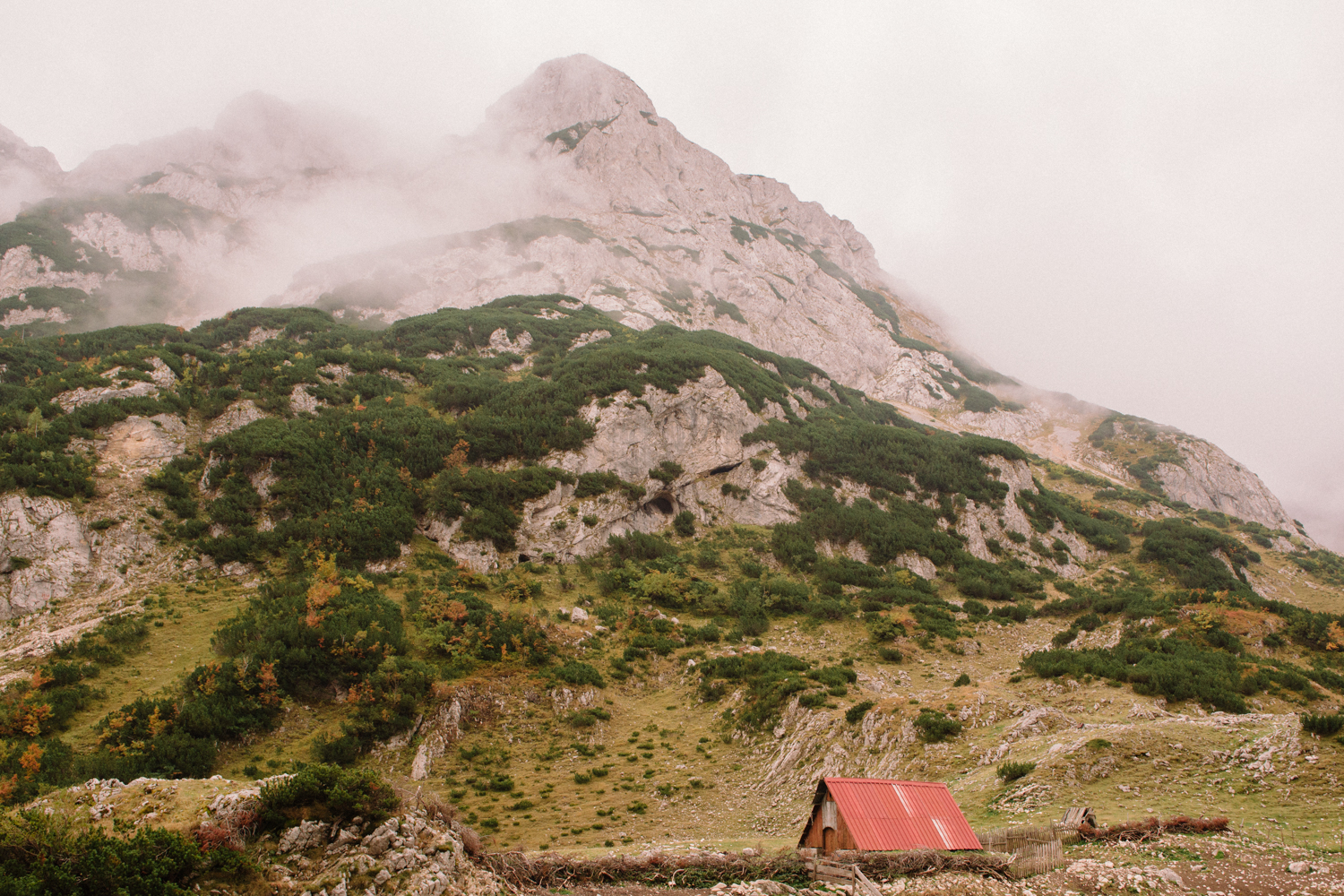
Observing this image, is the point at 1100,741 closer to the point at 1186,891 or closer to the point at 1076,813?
the point at 1076,813

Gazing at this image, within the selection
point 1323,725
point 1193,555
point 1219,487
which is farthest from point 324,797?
point 1219,487

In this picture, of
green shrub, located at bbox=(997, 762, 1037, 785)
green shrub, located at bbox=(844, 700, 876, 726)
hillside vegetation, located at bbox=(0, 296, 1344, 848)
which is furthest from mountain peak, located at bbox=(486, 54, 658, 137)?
green shrub, located at bbox=(997, 762, 1037, 785)

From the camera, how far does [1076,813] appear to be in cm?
1348

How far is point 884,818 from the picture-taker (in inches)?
494

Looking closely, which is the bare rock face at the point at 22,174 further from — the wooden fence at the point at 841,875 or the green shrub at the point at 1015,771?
the green shrub at the point at 1015,771

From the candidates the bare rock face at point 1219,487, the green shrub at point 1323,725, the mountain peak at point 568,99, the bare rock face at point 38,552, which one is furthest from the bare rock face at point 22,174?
the bare rock face at point 1219,487

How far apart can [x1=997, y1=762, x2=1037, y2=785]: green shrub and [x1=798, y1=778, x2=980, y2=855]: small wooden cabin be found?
5.28 m

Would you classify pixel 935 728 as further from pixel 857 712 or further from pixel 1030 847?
pixel 1030 847

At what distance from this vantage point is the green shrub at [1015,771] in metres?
17.1

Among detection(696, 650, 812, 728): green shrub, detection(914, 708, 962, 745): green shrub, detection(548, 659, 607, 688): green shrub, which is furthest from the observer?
detection(548, 659, 607, 688): green shrub

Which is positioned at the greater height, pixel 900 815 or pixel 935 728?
pixel 900 815

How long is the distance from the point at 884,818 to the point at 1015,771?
24.6 feet

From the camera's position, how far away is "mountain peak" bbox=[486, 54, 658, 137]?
517 ft

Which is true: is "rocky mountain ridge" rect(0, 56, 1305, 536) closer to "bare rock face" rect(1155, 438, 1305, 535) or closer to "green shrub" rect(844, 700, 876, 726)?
"bare rock face" rect(1155, 438, 1305, 535)
